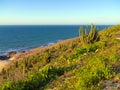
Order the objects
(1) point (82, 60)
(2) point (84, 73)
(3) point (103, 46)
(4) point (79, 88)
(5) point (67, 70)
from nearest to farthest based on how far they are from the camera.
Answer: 1. (4) point (79, 88)
2. (2) point (84, 73)
3. (5) point (67, 70)
4. (1) point (82, 60)
5. (3) point (103, 46)

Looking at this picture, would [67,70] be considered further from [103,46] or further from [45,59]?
[45,59]

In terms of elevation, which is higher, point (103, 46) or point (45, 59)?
point (103, 46)

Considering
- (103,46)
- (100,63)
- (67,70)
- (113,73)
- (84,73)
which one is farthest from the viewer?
(103,46)

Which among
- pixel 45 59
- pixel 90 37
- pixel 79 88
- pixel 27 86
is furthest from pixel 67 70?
pixel 90 37

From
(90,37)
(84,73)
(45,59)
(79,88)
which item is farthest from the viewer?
(90,37)

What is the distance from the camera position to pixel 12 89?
34.5 ft

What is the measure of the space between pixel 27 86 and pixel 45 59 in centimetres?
940

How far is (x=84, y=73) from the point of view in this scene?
36.5ft

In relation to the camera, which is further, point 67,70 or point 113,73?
point 67,70

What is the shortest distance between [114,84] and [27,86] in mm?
3486

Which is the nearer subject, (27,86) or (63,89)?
(63,89)

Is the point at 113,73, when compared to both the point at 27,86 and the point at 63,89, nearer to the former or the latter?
the point at 63,89

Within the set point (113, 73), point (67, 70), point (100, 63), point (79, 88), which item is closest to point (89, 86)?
point (79, 88)

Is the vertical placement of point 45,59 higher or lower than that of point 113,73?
lower
